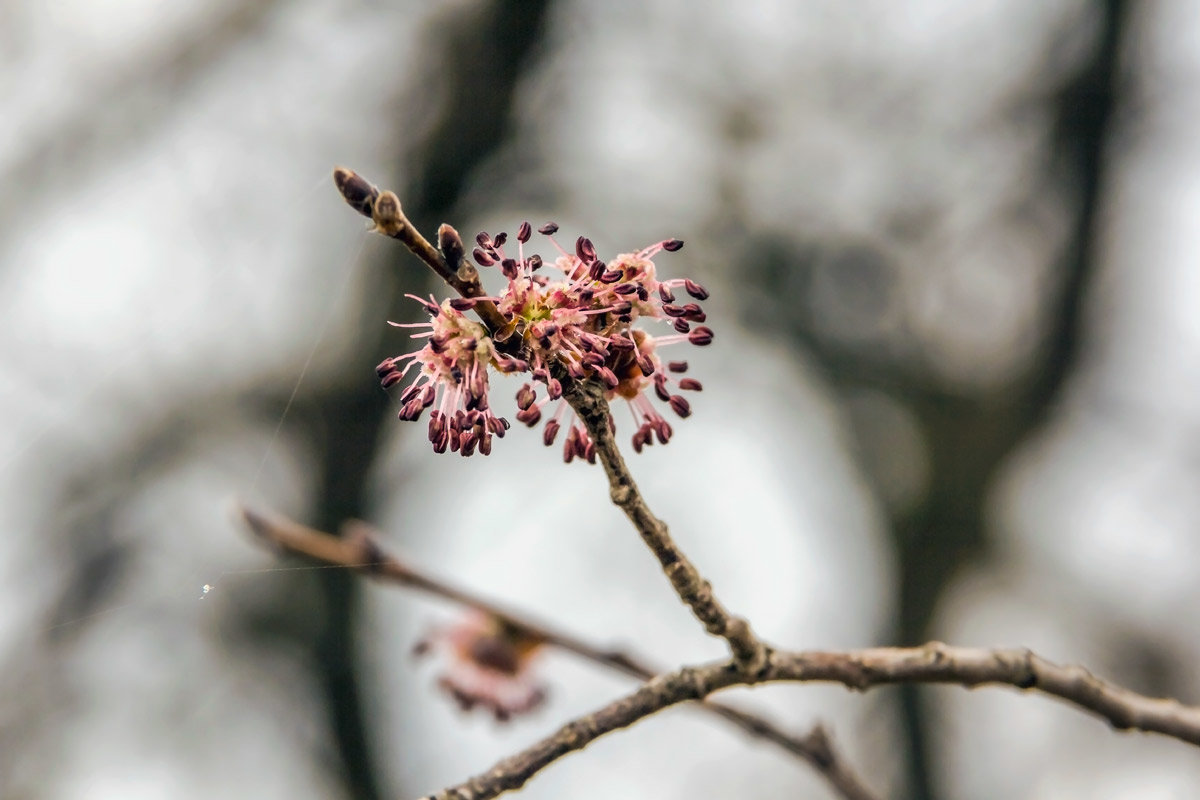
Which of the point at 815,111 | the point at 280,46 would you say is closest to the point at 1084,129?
the point at 815,111

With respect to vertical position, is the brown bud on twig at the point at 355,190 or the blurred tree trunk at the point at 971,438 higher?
the blurred tree trunk at the point at 971,438

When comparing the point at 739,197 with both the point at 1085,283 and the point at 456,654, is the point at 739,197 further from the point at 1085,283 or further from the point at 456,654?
the point at 456,654

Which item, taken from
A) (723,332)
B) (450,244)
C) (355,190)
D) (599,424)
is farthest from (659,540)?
(723,332)

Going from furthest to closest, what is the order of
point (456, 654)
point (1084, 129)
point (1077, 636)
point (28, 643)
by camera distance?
point (1077, 636) < point (1084, 129) < point (28, 643) < point (456, 654)

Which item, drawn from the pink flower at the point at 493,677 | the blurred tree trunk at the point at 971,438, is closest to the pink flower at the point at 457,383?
the pink flower at the point at 493,677

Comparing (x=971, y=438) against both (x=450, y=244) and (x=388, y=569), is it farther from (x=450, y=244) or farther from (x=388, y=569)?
(x=450, y=244)

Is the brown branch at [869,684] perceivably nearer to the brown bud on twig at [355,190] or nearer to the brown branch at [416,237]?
the brown branch at [416,237]
